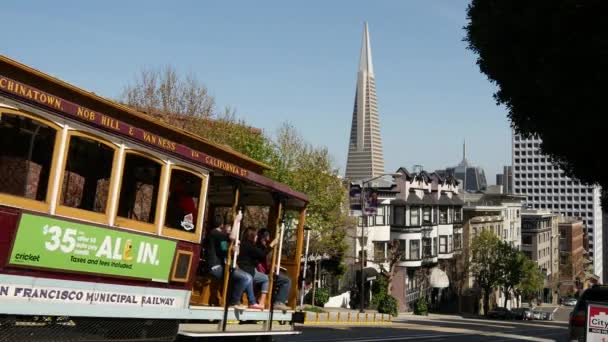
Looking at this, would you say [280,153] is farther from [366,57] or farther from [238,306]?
[366,57]

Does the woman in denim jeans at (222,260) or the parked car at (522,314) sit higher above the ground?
the woman in denim jeans at (222,260)

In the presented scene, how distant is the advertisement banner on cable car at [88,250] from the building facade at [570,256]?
115607 mm

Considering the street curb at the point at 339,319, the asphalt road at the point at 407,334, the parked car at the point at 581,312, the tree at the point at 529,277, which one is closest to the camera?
the parked car at the point at 581,312

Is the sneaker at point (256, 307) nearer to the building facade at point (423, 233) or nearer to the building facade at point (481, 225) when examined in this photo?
the building facade at point (423, 233)

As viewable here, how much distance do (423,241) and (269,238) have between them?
5065cm

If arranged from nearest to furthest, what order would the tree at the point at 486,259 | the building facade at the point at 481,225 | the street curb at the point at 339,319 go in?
the street curb at the point at 339,319
the tree at the point at 486,259
the building facade at the point at 481,225

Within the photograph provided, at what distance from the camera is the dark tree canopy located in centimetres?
1373

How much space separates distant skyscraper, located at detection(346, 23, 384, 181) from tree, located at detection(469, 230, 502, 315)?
34.1 m

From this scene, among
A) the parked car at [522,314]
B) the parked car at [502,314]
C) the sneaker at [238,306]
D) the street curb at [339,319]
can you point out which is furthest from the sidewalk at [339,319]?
the parked car at [522,314]

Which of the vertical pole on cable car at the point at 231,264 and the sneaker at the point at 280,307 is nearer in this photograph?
the vertical pole on cable car at the point at 231,264

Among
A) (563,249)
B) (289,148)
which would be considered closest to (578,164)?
(289,148)

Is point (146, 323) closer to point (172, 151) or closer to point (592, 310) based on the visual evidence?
point (172, 151)

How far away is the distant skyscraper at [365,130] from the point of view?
10222 centimetres

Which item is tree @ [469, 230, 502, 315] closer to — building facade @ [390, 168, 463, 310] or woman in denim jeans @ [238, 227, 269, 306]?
building facade @ [390, 168, 463, 310]
